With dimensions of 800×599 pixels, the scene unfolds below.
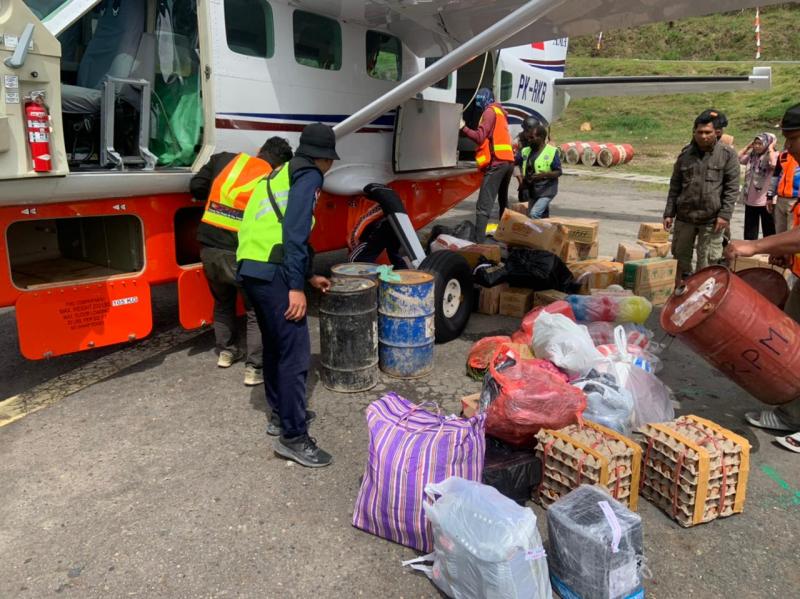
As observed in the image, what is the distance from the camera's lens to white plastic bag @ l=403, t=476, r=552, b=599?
2.33 metres

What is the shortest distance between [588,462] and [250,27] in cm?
432

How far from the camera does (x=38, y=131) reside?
12.0 ft

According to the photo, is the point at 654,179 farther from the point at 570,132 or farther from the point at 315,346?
the point at 315,346

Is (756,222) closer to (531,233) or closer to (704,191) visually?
(704,191)

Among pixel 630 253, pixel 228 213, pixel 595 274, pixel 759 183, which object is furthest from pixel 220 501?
pixel 759 183

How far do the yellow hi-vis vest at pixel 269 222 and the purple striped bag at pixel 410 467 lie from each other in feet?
3.48

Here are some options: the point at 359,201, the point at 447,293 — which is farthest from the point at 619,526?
the point at 359,201

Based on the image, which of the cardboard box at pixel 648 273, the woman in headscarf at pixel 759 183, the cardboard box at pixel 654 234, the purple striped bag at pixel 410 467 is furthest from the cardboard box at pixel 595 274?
the purple striped bag at pixel 410 467

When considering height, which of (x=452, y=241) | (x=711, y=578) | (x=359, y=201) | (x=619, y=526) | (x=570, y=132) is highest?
(x=570, y=132)

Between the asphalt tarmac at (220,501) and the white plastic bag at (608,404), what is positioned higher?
the white plastic bag at (608,404)

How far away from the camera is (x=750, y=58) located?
129 feet

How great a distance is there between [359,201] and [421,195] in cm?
138

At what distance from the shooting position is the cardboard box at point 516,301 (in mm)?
6160

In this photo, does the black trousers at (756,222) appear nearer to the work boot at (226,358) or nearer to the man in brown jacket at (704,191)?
the man in brown jacket at (704,191)
